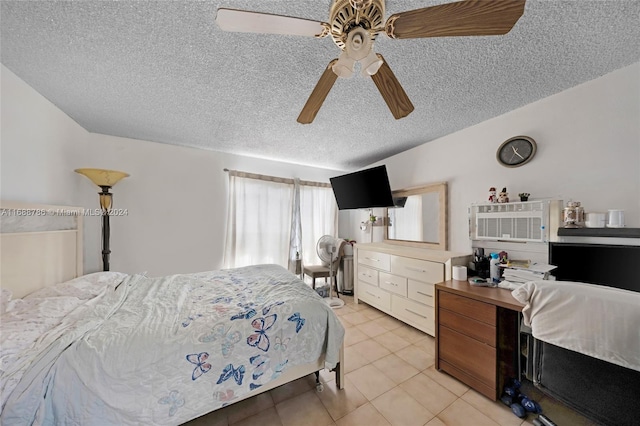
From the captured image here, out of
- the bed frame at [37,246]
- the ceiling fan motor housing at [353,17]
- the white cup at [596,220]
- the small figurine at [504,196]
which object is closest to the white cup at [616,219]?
the white cup at [596,220]

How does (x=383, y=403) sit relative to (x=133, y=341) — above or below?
below

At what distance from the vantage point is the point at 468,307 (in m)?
1.66

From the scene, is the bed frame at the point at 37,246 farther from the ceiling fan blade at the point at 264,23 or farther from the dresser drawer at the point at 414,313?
the dresser drawer at the point at 414,313

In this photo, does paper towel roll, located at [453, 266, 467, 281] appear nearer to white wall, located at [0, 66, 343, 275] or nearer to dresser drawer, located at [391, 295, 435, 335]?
dresser drawer, located at [391, 295, 435, 335]

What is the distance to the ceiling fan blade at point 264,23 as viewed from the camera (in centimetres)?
79

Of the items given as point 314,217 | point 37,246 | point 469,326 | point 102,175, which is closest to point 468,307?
point 469,326

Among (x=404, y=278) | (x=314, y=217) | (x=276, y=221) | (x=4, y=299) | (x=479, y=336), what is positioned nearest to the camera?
(x=4, y=299)

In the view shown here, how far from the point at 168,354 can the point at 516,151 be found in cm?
306

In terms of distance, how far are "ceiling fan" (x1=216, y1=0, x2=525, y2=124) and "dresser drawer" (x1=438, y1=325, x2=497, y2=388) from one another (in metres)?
1.94

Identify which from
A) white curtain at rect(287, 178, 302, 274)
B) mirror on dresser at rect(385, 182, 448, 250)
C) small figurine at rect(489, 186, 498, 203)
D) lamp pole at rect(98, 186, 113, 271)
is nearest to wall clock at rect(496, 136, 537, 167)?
small figurine at rect(489, 186, 498, 203)

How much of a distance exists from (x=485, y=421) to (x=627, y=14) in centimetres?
238

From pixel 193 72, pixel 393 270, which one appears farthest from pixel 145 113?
pixel 393 270

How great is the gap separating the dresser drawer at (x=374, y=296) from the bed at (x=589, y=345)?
64.7 inches

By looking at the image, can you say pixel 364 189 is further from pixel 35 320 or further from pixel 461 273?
pixel 35 320
